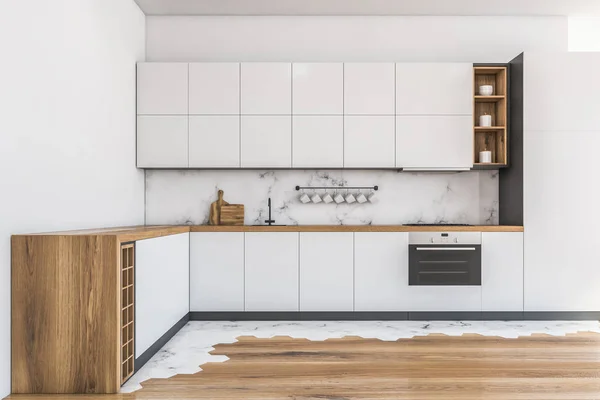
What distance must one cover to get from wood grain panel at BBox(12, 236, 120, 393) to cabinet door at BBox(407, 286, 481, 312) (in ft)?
8.47

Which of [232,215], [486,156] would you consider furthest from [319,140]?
[486,156]

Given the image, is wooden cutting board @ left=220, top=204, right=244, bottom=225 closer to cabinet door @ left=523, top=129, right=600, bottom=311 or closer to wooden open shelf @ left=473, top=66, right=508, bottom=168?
wooden open shelf @ left=473, top=66, right=508, bottom=168

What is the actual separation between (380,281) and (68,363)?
2566mm

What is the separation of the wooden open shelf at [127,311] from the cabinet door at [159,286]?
0.06m

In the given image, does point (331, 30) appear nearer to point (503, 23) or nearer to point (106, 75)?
point (503, 23)

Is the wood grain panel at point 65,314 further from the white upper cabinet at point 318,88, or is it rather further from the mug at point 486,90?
the mug at point 486,90

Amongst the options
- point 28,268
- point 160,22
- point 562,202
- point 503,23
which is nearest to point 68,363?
point 28,268

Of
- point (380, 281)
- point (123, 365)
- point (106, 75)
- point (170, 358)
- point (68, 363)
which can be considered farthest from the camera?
point (380, 281)

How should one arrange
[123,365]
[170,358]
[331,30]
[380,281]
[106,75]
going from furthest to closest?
[331,30], [380,281], [106,75], [170,358], [123,365]

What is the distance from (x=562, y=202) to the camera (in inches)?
173

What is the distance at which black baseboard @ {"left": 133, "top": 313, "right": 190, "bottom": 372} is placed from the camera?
118 inches

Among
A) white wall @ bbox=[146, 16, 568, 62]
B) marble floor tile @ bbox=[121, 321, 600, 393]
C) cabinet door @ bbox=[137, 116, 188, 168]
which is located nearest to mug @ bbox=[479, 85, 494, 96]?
white wall @ bbox=[146, 16, 568, 62]

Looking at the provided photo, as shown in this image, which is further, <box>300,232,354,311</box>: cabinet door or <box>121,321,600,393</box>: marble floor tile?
<box>300,232,354,311</box>: cabinet door

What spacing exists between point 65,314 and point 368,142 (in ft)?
9.59
